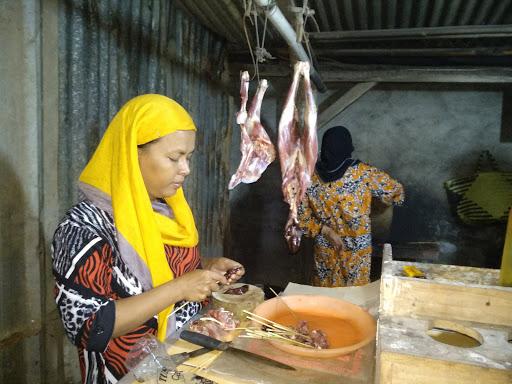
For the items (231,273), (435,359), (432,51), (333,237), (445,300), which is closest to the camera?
(435,359)

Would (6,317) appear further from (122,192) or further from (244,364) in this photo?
(244,364)

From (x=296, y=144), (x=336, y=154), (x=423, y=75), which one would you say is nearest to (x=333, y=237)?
(x=336, y=154)

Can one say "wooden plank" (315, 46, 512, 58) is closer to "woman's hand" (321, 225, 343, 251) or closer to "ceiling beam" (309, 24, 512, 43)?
"ceiling beam" (309, 24, 512, 43)

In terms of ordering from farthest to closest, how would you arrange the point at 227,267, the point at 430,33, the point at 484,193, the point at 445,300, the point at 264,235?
the point at 264,235, the point at 484,193, the point at 430,33, the point at 227,267, the point at 445,300

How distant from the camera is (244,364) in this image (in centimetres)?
159

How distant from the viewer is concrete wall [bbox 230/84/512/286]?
580 cm

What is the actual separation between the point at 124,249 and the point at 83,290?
0.27 m

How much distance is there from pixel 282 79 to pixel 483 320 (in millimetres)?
5275

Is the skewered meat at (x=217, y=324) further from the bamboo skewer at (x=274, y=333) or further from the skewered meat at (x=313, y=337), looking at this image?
the skewered meat at (x=313, y=337)

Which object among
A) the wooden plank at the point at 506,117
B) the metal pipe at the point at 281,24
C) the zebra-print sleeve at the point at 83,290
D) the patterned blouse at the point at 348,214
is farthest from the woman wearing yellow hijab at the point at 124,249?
the wooden plank at the point at 506,117

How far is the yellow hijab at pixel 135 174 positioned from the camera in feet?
6.11

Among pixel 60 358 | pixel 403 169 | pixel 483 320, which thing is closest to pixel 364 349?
pixel 483 320

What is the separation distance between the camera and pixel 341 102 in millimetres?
5723

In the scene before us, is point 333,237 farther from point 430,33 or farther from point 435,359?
point 435,359
